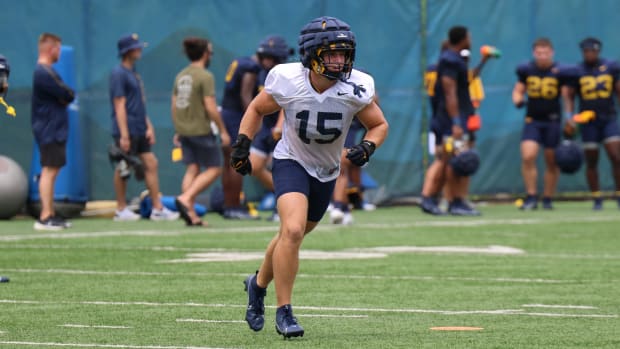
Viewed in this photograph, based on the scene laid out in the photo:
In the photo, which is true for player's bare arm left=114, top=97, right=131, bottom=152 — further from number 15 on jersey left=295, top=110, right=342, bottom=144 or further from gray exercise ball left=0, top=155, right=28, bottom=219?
number 15 on jersey left=295, top=110, right=342, bottom=144

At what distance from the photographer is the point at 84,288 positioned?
993 cm

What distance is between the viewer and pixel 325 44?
7668mm

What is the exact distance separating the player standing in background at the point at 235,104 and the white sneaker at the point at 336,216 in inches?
66.2

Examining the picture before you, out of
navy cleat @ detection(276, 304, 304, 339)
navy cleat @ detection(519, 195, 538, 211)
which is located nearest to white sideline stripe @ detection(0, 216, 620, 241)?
navy cleat @ detection(519, 195, 538, 211)

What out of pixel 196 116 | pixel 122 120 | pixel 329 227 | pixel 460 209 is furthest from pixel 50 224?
pixel 460 209

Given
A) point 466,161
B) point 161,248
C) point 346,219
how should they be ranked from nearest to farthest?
point 161,248, point 346,219, point 466,161

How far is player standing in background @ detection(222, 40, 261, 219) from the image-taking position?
17469 mm

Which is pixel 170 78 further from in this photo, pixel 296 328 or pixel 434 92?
pixel 296 328

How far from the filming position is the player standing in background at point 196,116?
16953mm

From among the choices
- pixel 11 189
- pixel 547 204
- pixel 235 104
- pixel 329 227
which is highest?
pixel 235 104

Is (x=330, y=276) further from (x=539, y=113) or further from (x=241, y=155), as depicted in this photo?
(x=539, y=113)

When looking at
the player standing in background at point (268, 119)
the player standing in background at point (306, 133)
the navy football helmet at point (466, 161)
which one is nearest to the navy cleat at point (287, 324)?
the player standing in background at point (306, 133)

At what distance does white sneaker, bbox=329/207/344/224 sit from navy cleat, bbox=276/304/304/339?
906cm

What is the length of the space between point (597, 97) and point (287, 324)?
14.0 metres
